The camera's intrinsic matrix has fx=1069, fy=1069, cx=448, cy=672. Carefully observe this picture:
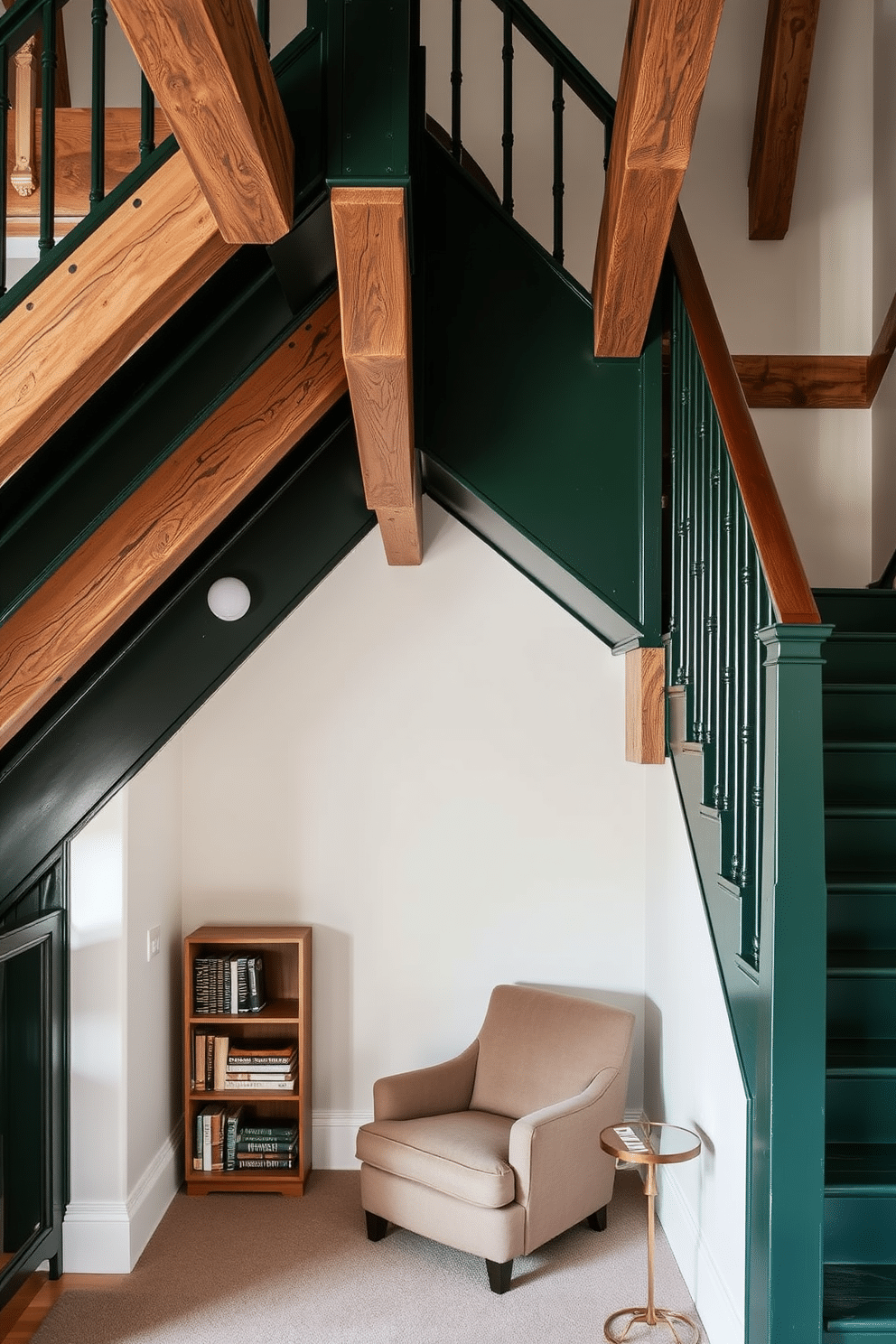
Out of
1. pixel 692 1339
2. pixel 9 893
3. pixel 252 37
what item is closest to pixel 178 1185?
pixel 9 893

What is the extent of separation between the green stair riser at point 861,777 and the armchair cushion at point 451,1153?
1636 millimetres

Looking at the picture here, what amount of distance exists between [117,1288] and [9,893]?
4.28ft

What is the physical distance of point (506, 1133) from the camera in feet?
12.0

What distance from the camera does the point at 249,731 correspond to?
4.32 meters

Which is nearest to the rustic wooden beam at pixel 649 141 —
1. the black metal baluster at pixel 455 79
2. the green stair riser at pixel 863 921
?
the black metal baluster at pixel 455 79

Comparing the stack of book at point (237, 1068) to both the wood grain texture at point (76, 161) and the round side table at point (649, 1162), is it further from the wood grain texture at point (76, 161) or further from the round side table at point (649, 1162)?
the wood grain texture at point (76, 161)

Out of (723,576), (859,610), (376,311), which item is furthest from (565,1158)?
A: (376,311)

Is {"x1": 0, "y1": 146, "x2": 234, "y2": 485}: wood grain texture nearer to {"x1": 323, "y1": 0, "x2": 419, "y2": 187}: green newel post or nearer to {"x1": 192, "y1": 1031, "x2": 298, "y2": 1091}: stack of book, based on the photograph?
{"x1": 323, "y1": 0, "x2": 419, "y2": 187}: green newel post

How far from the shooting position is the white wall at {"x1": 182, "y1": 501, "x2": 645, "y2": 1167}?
430 cm

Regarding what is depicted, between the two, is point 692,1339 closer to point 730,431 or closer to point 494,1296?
point 494,1296

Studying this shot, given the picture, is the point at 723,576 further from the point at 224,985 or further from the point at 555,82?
the point at 224,985

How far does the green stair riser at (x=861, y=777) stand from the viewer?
2607 millimetres

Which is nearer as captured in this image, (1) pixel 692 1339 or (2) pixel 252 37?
(2) pixel 252 37

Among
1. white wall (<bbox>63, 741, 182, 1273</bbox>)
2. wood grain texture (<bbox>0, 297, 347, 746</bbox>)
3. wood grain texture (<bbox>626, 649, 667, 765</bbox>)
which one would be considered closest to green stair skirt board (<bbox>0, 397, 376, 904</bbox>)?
white wall (<bbox>63, 741, 182, 1273</bbox>)
